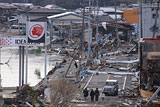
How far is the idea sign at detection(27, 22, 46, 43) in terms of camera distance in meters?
14.3

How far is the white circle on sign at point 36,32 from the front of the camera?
1430 cm

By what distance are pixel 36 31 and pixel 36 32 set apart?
0.04m

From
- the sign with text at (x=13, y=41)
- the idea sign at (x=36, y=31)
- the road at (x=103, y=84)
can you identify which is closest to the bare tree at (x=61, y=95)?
the road at (x=103, y=84)

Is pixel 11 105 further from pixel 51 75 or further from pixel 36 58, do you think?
pixel 36 58

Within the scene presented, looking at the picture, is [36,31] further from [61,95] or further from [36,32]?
[61,95]

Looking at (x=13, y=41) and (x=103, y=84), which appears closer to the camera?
(x=13, y=41)

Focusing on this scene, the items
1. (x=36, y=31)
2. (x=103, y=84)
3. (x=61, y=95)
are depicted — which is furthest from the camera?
(x=103, y=84)

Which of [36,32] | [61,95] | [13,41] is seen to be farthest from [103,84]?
[61,95]

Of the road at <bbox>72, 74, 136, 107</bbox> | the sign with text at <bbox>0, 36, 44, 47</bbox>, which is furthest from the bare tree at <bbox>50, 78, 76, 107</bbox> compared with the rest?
the sign with text at <bbox>0, 36, 44, 47</bbox>

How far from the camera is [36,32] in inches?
567

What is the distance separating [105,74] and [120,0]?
56.6m

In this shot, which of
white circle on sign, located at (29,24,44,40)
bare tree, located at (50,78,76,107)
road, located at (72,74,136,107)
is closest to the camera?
bare tree, located at (50,78,76,107)

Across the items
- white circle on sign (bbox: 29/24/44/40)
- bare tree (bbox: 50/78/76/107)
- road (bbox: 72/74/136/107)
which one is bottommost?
road (bbox: 72/74/136/107)

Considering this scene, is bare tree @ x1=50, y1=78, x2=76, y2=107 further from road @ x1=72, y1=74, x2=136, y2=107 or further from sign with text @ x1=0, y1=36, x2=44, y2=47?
sign with text @ x1=0, y1=36, x2=44, y2=47
